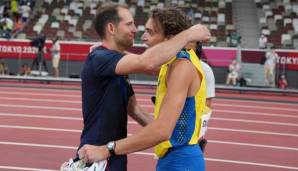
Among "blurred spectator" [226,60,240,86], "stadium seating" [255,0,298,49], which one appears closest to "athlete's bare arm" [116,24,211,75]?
"blurred spectator" [226,60,240,86]

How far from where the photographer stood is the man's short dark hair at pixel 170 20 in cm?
278

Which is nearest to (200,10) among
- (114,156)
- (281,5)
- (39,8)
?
(281,5)

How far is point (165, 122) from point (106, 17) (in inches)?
27.7

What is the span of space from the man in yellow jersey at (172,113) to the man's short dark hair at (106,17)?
20 centimetres

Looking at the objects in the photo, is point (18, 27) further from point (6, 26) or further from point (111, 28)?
point (111, 28)

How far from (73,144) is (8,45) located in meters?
13.0

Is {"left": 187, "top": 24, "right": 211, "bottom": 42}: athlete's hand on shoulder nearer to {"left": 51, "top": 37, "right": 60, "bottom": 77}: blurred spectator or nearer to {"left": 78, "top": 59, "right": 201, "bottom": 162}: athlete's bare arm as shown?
{"left": 78, "top": 59, "right": 201, "bottom": 162}: athlete's bare arm

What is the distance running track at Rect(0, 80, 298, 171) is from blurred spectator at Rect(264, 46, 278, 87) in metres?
1.42

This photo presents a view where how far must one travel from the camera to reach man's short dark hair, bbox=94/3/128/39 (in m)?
2.94

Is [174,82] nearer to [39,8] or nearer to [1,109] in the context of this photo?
[1,109]

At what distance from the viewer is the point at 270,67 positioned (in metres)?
18.4

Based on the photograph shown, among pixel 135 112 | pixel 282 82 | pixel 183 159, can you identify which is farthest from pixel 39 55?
pixel 183 159

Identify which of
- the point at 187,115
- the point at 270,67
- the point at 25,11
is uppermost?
the point at 187,115

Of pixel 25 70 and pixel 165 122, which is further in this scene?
pixel 25 70
